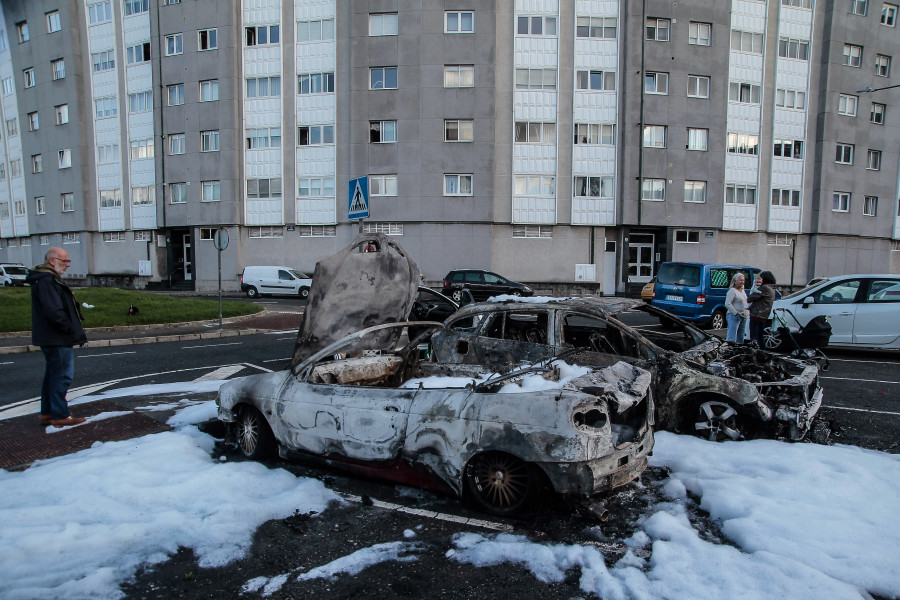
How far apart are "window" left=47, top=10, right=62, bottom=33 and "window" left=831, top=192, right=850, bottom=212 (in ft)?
166

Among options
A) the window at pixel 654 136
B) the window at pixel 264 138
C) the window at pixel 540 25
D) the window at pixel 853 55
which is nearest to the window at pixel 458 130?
the window at pixel 540 25

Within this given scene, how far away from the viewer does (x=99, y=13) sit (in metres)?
34.2

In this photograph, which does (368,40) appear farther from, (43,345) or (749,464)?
(749,464)

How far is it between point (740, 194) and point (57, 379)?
3352 cm

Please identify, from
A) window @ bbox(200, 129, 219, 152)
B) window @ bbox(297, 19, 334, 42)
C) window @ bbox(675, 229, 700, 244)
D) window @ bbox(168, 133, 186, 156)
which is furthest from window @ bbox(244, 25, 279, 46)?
window @ bbox(675, 229, 700, 244)

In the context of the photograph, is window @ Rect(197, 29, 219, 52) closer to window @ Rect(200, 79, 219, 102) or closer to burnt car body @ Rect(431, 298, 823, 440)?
window @ Rect(200, 79, 219, 102)

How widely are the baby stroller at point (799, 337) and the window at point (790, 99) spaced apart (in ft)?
87.1

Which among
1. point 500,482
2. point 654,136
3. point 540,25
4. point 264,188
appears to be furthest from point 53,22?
point 500,482

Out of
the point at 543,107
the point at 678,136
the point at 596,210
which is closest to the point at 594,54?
the point at 543,107

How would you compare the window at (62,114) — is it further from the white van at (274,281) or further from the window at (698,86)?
the window at (698,86)

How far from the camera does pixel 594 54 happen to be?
29.3 m

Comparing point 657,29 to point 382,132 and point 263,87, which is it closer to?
point 382,132

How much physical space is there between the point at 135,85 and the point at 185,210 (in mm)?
9042

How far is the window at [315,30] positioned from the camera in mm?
Result: 30609
